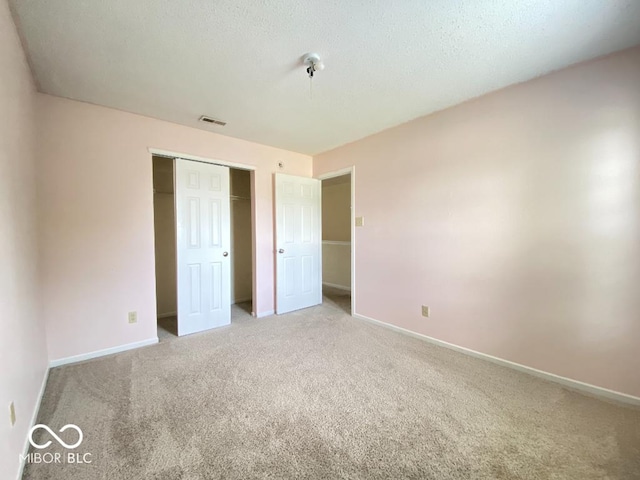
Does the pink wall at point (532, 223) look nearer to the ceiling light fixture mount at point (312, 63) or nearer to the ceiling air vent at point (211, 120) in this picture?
→ the ceiling light fixture mount at point (312, 63)

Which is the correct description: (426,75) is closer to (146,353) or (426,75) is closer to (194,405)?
(194,405)

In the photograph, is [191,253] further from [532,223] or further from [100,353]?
[532,223]

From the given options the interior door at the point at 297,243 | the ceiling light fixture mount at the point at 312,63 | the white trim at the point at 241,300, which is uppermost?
the ceiling light fixture mount at the point at 312,63

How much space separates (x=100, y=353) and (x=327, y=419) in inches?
Result: 91.5

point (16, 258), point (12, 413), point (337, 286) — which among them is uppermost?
point (16, 258)

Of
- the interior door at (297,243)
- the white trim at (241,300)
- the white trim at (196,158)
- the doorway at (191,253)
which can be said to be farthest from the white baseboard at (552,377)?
the white trim at (196,158)

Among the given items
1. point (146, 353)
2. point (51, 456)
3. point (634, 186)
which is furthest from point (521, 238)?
point (146, 353)

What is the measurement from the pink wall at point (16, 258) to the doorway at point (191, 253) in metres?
1.14

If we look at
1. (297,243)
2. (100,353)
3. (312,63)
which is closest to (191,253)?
(100,353)

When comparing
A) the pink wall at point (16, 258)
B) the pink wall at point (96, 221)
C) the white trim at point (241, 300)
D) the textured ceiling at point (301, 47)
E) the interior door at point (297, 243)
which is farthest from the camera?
the white trim at point (241, 300)

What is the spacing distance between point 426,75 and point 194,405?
3.00 metres

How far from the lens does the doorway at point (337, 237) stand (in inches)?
217

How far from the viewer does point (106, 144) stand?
8.21 ft

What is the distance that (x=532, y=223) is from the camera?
2104 millimetres
